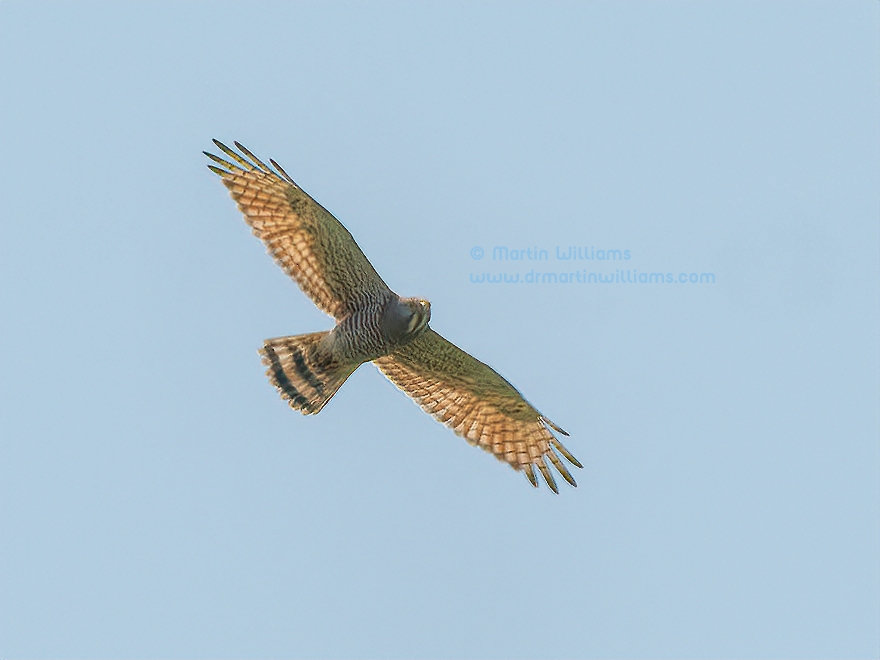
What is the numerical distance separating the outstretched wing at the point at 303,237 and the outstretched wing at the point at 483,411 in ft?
3.33

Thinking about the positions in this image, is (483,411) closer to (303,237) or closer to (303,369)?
(303,369)

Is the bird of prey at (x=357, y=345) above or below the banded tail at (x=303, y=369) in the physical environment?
above

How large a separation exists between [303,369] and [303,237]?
1414mm

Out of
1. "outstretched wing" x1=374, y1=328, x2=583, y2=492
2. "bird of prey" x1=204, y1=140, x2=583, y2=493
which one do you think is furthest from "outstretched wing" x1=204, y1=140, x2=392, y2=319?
"outstretched wing" x1=374, y1=328, x2=583, y2=492

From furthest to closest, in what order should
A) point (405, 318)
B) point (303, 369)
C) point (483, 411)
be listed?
point (483, 411) → point (303, 369) → point (405, 318)

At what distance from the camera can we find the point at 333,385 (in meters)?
16.4

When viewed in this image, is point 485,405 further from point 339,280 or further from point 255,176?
point 255,176

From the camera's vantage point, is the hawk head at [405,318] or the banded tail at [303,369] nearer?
the hawk head at [405,318]

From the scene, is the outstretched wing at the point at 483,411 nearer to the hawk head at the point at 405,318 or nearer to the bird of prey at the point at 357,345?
the bird of prey at the point at 357,345

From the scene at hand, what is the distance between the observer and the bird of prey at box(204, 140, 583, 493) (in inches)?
619

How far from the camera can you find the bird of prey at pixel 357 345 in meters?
15.7

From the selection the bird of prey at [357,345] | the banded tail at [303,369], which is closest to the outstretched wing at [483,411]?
the bird of prey at [357,345]

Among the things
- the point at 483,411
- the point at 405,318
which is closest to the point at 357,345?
the point at 405,318

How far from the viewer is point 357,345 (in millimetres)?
16031
